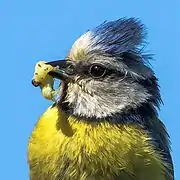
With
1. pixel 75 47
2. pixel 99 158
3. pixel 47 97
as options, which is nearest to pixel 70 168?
pixel 99 158

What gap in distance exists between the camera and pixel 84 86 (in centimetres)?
449

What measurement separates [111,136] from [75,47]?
71 cm

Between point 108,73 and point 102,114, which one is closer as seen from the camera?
point 102,114

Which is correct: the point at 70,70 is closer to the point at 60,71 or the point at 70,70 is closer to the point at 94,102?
the point at 60,71

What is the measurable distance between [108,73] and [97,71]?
0.09 metres

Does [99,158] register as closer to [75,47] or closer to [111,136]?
[111,136]

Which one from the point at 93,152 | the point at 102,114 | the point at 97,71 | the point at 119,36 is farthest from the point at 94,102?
the point at 119,36

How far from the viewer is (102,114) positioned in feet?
14.6

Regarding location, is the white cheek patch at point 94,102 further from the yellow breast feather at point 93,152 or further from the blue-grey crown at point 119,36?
the blue-grey crown at point 119,36

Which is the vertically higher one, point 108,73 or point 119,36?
Result: point 119,36

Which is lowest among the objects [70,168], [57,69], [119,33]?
[70,168]

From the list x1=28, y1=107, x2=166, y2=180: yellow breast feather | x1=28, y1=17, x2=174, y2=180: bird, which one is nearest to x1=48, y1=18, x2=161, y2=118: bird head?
x1=28, y1=17, x2=174, y2=180: bird

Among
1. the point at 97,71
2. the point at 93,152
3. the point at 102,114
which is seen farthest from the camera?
the point at 97,71

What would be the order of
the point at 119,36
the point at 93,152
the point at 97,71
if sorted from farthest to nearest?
the point at 119,36 → the point at 97,71 → the point at 93,152
